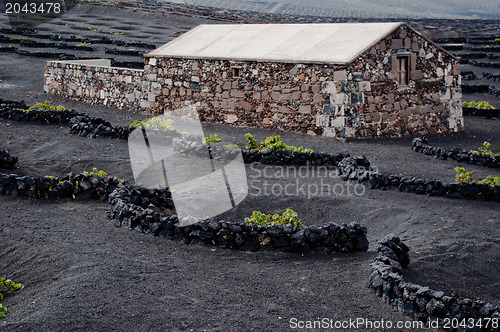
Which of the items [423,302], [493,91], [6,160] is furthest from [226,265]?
[493,91]

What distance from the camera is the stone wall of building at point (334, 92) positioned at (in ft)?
50.0

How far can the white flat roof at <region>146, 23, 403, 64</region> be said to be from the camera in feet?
50.9

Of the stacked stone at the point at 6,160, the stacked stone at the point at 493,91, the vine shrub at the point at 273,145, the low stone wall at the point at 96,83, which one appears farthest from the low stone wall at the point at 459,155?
the stacked stone at the point at 493,91

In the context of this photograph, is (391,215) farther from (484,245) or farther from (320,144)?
(320,144)

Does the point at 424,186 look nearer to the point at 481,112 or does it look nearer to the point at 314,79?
Answer: the point at 314,79

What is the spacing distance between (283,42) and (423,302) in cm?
1240

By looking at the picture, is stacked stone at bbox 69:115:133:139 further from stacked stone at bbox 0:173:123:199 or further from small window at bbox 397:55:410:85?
small window at bbox 397:55:410:85

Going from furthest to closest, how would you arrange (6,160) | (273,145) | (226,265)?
1. (273,145)
2. (6,160)
3. (226,265)

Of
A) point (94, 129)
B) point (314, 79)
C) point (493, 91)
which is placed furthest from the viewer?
point (493, 91)

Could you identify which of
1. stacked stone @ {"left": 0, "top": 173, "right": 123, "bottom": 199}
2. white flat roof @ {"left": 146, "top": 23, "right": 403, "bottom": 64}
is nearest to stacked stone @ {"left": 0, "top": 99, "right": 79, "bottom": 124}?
white flat roof @ {"left": 146, "top": 23, "right": 403, "bottom": 64}

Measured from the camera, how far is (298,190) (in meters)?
10.7

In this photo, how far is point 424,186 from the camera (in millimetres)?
10672

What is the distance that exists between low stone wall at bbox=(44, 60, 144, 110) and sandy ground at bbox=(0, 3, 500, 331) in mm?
7739

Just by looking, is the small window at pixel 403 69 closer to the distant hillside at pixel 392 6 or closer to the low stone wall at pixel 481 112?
the low stone wall at pixel 481 112
